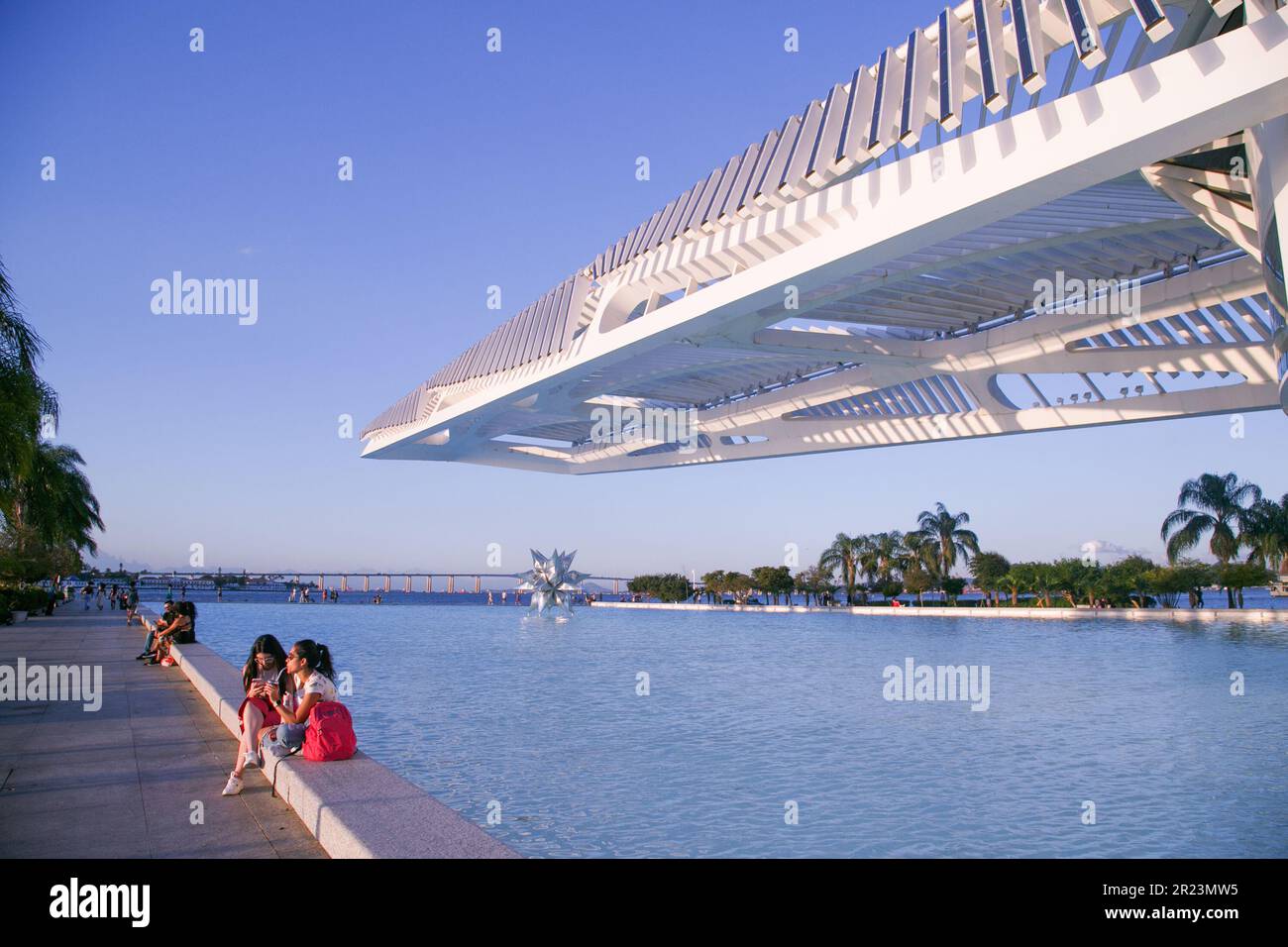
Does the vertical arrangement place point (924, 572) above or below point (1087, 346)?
below

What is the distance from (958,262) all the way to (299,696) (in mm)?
9442

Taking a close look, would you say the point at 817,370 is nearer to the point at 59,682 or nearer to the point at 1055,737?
the point at 1055,737

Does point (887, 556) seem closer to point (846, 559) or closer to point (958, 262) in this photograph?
point (846, 559)

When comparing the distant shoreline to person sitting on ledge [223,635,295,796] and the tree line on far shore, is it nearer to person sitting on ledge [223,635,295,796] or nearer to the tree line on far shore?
the tree line on far shore

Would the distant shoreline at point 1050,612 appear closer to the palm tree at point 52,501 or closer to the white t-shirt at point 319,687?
the palm tree at point 52,501

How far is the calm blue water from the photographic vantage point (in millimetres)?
5695

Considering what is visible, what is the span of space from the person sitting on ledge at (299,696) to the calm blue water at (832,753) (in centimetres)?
124

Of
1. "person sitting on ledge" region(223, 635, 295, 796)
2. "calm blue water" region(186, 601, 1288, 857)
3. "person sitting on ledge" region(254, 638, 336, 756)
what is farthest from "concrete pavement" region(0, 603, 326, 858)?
"calm blue water" region(186, 601, 1288, 857)

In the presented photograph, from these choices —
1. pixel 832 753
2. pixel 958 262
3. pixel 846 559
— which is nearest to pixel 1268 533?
pixel 846 559

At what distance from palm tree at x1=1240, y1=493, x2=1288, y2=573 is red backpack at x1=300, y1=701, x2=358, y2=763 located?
143 feet

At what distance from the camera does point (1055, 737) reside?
868cm

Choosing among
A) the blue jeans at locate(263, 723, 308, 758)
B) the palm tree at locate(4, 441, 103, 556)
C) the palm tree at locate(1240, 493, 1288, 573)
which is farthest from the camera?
the palm tree at locate(1240, 493, 1288, 573)
